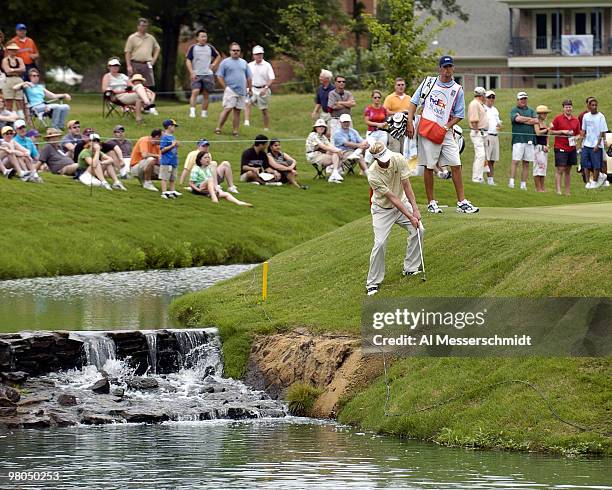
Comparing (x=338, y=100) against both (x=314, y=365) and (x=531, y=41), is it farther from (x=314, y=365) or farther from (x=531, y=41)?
(x=531, y=41)

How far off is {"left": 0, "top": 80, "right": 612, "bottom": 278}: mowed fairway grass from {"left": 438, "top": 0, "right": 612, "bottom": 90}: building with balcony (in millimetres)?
32004

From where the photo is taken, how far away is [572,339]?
54.7 feet

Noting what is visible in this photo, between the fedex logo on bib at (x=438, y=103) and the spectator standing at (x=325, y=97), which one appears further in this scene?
the spectator standing at (x=325, y=97)

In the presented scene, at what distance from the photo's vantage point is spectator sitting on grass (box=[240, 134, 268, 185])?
35125 millimetres

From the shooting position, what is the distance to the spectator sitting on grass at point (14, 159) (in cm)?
3008

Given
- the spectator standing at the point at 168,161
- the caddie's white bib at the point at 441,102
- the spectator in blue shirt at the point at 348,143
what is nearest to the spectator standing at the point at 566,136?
the spectator in blue shirt at the point at 348,143

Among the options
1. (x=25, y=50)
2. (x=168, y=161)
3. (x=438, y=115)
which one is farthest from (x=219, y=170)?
(x=438, y=115)

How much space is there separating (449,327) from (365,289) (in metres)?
2.40

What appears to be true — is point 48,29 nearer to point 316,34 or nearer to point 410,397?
point 316,34

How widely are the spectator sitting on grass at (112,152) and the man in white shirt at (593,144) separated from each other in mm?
10560

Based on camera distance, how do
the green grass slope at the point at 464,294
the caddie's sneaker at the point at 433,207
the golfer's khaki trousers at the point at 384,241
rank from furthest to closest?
the caddie's sneaker at the point at 433,207, the golfer's khaki trousers at the point at 384,241, the green grass slope at the point at 464,294

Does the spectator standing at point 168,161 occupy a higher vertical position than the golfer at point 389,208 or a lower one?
higher

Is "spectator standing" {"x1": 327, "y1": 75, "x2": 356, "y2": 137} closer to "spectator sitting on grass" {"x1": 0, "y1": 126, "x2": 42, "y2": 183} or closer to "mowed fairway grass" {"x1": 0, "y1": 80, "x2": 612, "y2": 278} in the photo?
"mowed fairway grass" {"x1": 0, "y1": 80, "x2": 612, "y2": 278}

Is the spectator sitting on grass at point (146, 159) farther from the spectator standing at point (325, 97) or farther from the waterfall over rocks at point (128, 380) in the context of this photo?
Answer: the waterfall over rocks at point (128, 380)
